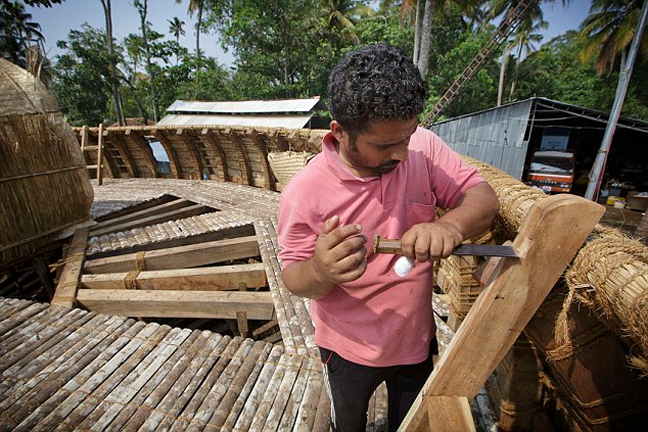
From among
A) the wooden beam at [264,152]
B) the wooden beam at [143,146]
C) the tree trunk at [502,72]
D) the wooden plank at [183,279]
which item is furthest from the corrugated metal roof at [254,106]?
the tree trunk at [502,72]

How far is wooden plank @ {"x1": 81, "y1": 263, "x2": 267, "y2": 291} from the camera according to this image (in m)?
3.81

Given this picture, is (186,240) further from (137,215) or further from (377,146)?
(377,146)

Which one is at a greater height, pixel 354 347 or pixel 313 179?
pixel 313 179

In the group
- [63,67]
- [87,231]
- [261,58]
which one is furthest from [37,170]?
[63,67]

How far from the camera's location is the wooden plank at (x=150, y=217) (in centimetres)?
556

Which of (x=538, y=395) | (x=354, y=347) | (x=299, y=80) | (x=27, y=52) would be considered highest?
(x=299, y=80)

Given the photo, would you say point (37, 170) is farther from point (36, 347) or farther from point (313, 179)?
point (313, 179)

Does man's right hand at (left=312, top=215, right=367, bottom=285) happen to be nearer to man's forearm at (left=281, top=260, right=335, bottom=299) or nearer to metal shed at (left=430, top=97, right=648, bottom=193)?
man's forearm at (left=281, top=260, right=335, bottom=299)

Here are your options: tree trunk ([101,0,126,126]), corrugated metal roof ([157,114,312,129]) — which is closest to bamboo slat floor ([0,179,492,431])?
corrugated metal roof ([157,114,312,129])

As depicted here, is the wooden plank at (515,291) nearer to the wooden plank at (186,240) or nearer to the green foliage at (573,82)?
the wooden plank at (186,240)

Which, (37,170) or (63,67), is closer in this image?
(37,170)

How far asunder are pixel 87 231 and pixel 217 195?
9.55 ft

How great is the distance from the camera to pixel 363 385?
1503mm

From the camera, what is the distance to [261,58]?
22812mm
